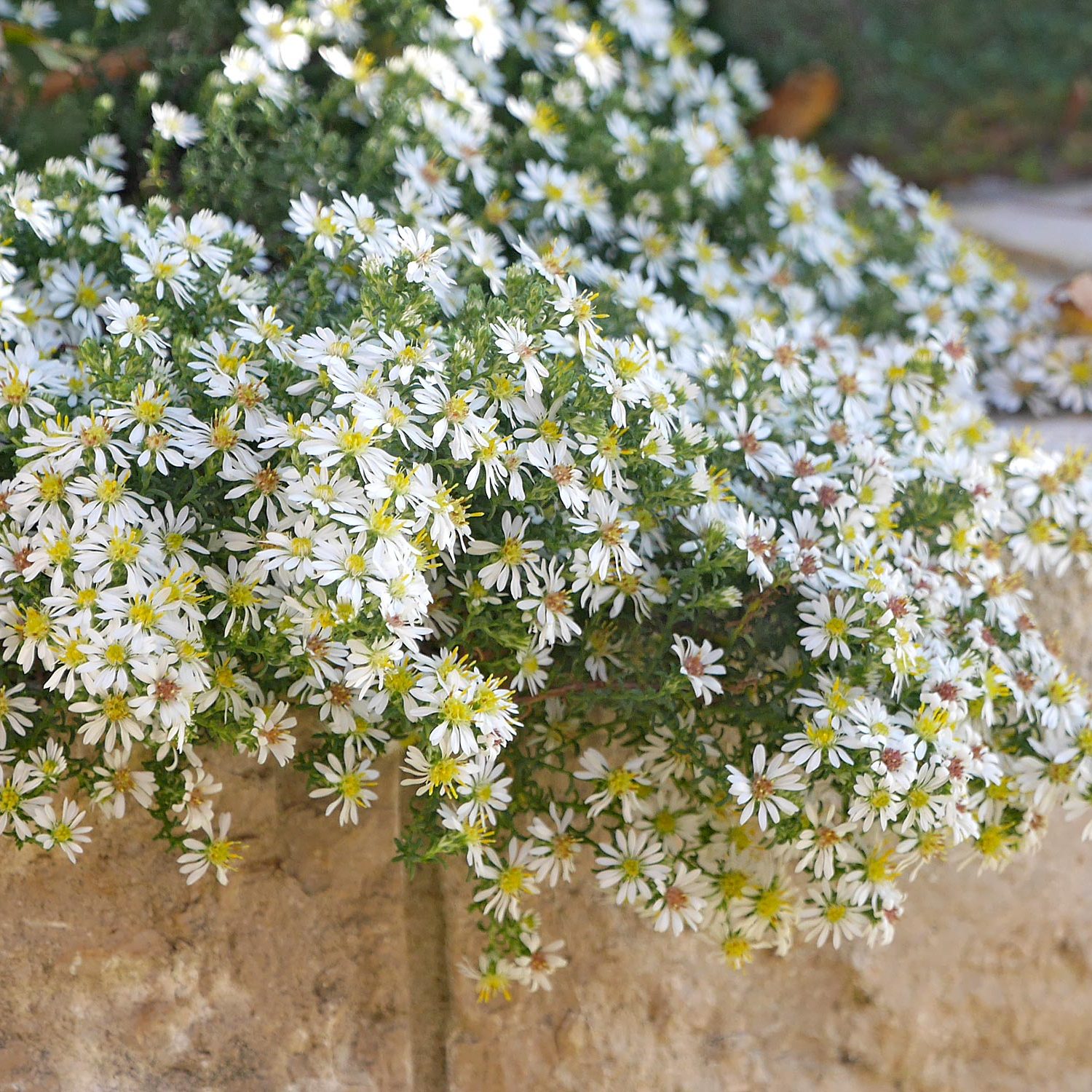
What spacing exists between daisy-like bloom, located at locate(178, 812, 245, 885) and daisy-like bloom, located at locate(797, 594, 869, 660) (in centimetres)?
81

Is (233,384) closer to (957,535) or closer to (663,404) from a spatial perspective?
(663,404)

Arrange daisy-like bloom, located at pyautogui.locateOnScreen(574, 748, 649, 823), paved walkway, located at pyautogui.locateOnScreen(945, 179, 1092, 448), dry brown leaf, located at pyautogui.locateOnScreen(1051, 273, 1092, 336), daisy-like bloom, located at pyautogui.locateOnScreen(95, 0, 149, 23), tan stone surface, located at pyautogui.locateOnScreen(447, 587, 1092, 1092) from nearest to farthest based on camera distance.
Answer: daisy-like bloom, located at pyautogui.locateOnScreen(574, 748, 649, 823)
tan stone surface, located at pyautogui.locateOnScreen(447, 587, 1092, 1092)
daisy-like bloom, located at pyautogui.locateOnScreen(95, 0, 149, 23)
dry brown leaf, located at pyautogui.locateOnScreen(1051, 273, 1092, 336)
paved walkway, located at pyautogui.locateOnScreen(945, 179, 1092, 448)

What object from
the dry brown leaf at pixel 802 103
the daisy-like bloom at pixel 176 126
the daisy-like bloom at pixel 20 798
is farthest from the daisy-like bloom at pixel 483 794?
the dry brown leaf at pixel 802 103

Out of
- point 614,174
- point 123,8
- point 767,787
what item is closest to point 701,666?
point 767,787

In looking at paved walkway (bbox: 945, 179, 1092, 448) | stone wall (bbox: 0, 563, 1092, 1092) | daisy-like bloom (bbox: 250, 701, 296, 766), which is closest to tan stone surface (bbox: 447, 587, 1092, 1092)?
stone wall (bbox: 0, 563, 1092, 1092)

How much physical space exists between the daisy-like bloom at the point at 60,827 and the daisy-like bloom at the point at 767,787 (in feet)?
2.77

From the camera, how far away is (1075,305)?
7.97 feet

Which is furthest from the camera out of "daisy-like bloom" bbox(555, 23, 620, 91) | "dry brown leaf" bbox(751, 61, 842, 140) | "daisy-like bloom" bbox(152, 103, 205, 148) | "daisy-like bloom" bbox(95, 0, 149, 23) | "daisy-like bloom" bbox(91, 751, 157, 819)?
"dry brown leaf" bbox(751, 61, 842, 140)

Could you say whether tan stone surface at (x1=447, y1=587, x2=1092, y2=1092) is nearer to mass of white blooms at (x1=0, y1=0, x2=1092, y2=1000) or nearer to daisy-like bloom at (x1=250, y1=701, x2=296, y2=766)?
mass of white blooms at (x1=0, y1=0, x2=1092, y2=1000)

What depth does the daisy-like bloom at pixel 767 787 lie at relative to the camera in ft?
5.11

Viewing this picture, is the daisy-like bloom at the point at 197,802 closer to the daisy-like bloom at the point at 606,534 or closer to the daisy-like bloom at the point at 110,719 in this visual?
the daisy-like bloom at the point at 110,719

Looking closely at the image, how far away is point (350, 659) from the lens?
141 centimetres

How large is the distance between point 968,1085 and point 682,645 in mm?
914

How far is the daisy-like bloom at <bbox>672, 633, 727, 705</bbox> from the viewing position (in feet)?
5.19
